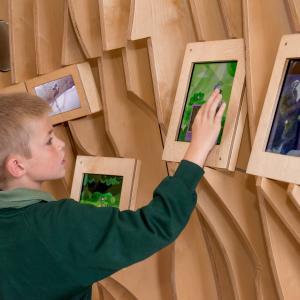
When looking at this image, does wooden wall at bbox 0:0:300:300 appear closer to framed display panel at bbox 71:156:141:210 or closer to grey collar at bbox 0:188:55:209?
framed display panel at bbox 71:156:141:210

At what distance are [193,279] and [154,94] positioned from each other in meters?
0.62

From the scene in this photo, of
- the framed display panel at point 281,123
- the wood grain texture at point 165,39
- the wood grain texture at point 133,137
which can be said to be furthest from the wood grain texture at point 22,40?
the framed display panel at point 281,123

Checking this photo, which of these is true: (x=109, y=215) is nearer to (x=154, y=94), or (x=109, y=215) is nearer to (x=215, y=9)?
(x=154, y=94)

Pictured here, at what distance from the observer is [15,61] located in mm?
2029

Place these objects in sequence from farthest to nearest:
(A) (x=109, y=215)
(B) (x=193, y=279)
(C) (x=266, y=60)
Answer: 1. (B) (x=193, y=279)
2. (C) (x=266, y=60)
3. (A) (x=109, y=215)

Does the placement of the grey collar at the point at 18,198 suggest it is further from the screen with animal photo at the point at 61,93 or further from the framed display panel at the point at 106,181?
the screen with animal photo at the point at 61,93

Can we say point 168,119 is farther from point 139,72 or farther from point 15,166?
point 15,166

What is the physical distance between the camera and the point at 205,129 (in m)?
1.26

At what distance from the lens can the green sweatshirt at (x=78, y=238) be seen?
1.10 m

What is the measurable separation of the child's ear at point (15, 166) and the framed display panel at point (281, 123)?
58cm

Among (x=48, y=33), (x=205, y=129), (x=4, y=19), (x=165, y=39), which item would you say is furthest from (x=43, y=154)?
(x=4, y=19)

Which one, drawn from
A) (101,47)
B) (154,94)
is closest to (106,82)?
(101,47)

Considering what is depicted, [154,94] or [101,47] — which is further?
[101,47]

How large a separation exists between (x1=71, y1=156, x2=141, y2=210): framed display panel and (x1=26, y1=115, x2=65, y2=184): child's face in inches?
16.3
